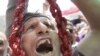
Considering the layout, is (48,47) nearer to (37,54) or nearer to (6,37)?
(37,54)

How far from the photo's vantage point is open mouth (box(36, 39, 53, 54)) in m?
0.69

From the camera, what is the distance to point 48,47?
690 mm

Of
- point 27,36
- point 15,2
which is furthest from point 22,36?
point 15,2

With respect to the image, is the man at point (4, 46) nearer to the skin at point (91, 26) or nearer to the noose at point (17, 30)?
the noose at point (17, 30)

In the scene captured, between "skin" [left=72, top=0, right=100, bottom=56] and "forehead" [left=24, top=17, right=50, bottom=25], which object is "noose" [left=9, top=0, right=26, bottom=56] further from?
"skin" [left=72, top=0, right=100, bottom=56]

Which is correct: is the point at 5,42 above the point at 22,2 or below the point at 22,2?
below

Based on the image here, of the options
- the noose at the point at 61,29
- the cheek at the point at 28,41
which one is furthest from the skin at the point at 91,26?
the cheek at the point at 28,41

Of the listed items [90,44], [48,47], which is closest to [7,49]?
[48,47]

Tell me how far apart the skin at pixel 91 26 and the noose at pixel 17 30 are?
0.54 feet

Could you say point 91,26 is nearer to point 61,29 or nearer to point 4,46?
point 61,29

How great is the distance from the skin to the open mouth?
0.09 m

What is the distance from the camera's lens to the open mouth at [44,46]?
0.69 meters

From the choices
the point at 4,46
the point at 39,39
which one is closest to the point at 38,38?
the point at 39,39

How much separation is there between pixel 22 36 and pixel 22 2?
10 cm
